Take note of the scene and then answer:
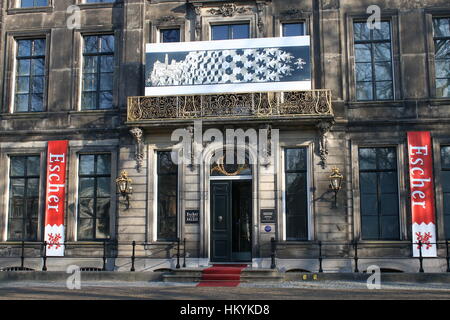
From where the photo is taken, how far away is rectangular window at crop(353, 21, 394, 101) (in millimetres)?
18484

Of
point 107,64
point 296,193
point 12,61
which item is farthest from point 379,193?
point 12,61

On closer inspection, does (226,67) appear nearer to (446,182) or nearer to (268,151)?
(268,151)

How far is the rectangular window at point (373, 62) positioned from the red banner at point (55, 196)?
405 inches

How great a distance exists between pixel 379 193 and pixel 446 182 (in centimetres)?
212

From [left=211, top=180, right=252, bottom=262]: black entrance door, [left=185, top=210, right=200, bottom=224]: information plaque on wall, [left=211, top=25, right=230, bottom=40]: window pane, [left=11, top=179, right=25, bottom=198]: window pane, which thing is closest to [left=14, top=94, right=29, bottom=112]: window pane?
[left=11, top=179, right=25, bottom=198]: window pane

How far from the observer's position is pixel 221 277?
51.6 ft

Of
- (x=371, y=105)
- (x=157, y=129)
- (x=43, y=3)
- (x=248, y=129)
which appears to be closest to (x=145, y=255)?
(x=157, y=129)

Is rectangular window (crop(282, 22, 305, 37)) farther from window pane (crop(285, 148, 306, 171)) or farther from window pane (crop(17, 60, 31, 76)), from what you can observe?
window pane (crop(17, 60, 31, 76))

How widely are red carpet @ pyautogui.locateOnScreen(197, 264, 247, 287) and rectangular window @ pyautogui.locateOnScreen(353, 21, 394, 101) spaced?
7.12m

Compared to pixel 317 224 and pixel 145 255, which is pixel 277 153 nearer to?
pixel 317 224

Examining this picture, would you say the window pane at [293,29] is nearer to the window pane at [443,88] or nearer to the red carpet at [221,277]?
the window pane at [443,88]

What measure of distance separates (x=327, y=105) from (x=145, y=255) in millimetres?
7487

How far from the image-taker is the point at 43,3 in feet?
67.5

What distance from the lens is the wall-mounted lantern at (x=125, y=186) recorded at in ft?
59.6
